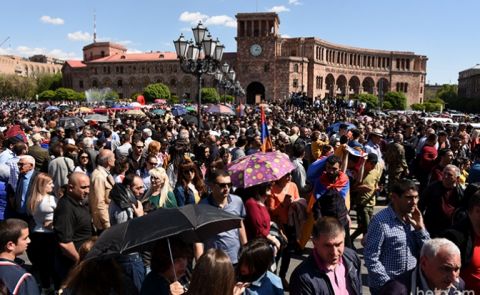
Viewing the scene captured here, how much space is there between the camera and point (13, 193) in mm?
6695

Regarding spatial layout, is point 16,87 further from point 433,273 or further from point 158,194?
point 433,273

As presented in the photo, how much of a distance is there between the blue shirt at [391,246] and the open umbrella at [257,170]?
1626mm

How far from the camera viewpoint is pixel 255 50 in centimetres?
7294

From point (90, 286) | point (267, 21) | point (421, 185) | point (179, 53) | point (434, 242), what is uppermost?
point (267, 21)

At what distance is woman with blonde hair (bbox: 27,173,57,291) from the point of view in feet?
17.1

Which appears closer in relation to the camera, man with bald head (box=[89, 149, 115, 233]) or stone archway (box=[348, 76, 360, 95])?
man with bald head (box=[89, 149, 115, 233])

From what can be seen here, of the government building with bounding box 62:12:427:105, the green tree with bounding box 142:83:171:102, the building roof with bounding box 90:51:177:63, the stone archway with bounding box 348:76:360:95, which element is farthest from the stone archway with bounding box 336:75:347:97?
the green tree with bounding box 142:83:171:102

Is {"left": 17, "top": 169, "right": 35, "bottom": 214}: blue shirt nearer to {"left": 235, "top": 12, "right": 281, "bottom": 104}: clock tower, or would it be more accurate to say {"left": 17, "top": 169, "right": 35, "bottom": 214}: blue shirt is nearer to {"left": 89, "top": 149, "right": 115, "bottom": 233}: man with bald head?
{"left": 89, "top": 149, "right": 115, "bottom": 233}: man with bald head

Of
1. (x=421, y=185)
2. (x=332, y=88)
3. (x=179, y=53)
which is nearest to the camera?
(x=421, y=185)

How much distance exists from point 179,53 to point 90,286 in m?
10.2

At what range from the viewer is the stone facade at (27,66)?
122 m

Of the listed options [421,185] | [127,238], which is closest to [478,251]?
[127,238]

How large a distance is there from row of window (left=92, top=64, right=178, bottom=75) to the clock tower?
18.2 meters

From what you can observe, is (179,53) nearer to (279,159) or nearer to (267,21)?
(279,159)
